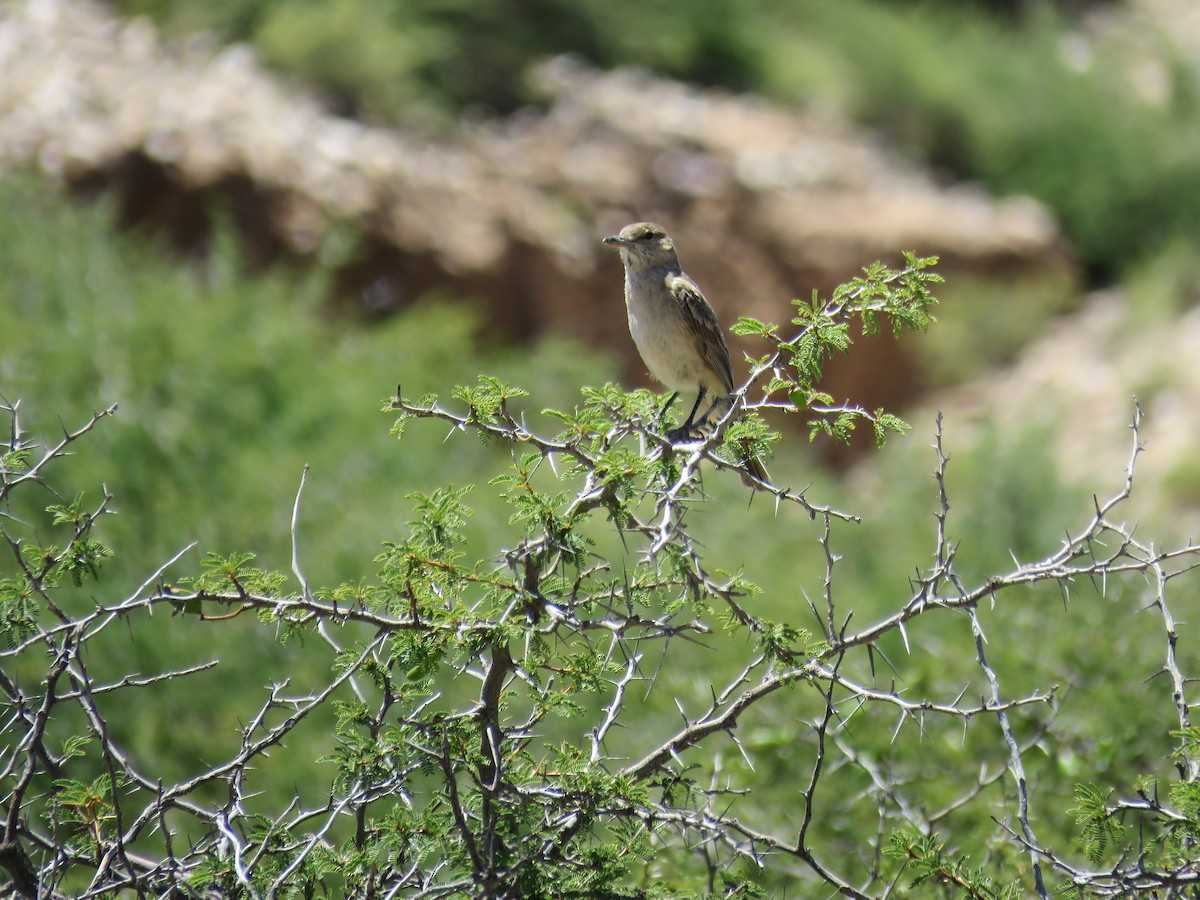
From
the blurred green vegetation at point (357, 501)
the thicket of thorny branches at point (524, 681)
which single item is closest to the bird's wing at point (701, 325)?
the blurred green vegetation at point (357, 501)

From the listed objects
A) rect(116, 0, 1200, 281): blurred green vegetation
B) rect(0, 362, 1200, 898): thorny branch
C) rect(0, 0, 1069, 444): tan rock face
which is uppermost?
rect(116, 0, 1200, 281): blurred green vegetation

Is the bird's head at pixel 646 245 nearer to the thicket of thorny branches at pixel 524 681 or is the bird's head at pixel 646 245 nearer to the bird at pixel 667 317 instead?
the bird at pixel 667 317

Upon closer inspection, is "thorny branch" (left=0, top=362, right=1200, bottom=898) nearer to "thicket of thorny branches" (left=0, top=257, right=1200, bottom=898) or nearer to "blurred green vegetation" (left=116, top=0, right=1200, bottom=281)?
"thicket of thorny branches" (left=0, top=257, right=1200, bottom=898)

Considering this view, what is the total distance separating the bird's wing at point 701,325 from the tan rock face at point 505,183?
26.8 feet

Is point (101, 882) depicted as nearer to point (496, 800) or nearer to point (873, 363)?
point (496, 800)

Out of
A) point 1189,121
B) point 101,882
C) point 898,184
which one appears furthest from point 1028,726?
point 1189,121

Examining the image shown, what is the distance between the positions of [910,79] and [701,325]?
1480 cm

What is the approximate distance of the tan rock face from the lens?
42.2 feet

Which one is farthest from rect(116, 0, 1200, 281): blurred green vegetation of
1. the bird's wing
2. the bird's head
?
the bird's wing

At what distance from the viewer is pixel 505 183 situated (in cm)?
1475

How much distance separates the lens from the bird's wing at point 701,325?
5.31m

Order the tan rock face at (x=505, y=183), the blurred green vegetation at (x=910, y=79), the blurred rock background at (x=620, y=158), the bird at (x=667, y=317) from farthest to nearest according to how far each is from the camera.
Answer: the blurred green vegetation at (x=910, y=79) → the blurred rock background at (x=620, y=158) → the tan rock face at (x=505, y=183) → the bird at (x=667, y=317)

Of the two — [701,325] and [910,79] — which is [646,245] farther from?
[910,79]

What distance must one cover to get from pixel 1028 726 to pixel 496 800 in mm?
3127
